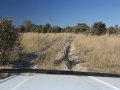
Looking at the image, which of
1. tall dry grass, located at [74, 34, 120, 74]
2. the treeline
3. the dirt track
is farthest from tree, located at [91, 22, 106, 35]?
the dirt track

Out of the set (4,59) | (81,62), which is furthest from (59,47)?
(4,59)

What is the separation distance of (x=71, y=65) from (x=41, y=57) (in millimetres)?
3379

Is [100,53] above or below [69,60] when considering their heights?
above

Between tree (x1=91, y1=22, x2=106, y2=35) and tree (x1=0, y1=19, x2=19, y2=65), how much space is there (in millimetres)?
25773

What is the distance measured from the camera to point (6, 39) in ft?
70.6

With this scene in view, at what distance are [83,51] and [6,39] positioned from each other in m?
8.94

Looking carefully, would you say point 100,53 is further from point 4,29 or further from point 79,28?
point 79,28

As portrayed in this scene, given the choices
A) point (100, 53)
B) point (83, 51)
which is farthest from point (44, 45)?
point (100, 53)

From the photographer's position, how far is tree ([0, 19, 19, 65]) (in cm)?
2114

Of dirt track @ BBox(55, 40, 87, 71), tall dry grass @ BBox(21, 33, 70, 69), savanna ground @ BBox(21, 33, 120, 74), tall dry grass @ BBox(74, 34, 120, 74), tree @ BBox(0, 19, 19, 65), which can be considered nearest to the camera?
tree @ BBox(0, 19, 19, 65)

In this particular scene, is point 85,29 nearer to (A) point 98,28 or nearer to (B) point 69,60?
(A) point 98,28

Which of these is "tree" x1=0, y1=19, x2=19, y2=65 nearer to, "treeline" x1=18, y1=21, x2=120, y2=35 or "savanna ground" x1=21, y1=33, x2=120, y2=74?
"savanna ground" x1=21, y1=33, x2=120, y2=74

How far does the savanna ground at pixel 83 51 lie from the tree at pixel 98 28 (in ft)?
33.6

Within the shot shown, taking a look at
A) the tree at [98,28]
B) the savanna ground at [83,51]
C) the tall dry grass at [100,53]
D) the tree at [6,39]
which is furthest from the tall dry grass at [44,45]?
the tree at [98,28]
